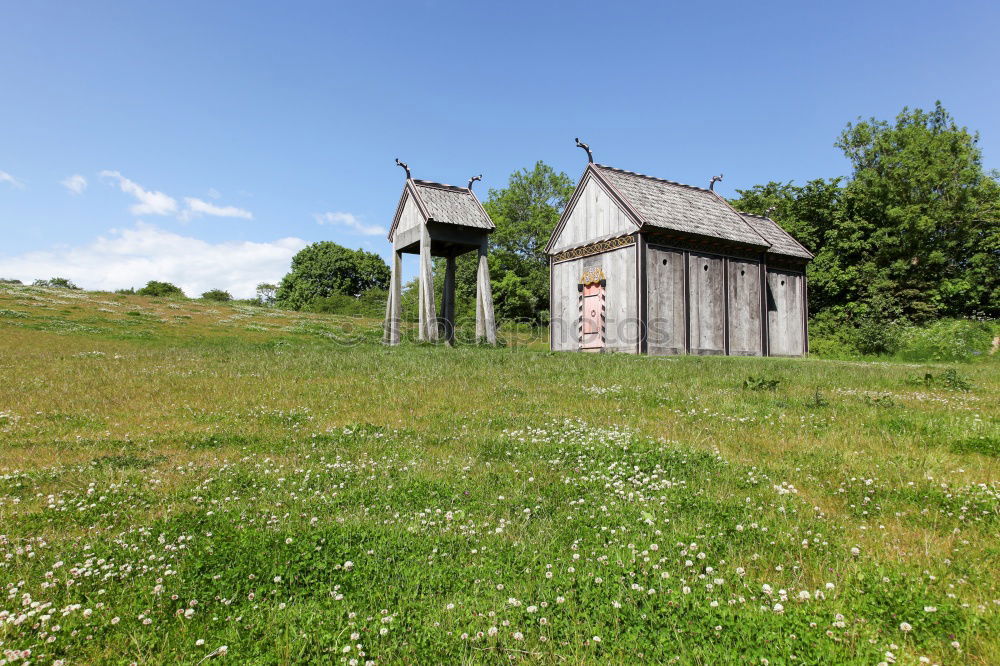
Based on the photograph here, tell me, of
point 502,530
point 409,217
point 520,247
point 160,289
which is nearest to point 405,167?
point 409,217

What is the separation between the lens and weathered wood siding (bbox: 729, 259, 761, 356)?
28.9 meters

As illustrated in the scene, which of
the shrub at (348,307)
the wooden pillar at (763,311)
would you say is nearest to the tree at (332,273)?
the shrub at (348,307)

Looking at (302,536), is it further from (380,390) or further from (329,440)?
(380,390)

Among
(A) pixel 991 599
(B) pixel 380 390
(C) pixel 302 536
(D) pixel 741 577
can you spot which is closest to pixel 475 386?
(B) pixel 380 390

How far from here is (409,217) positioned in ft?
90.7

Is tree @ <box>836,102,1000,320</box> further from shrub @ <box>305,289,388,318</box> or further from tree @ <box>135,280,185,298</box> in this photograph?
tree @ <box>135,280,185,298</box>

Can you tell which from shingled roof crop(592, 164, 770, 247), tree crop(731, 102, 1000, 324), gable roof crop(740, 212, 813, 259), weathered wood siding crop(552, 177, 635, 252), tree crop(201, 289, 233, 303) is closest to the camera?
shingled roof crop(592, 164, 770, 247)

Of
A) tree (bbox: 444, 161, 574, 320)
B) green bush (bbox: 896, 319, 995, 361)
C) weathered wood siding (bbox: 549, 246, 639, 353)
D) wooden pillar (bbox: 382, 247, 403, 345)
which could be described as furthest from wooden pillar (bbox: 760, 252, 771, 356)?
tree (bbox: 444, 161, 574, 320)

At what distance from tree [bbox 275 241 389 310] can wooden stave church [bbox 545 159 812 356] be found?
73797 mm

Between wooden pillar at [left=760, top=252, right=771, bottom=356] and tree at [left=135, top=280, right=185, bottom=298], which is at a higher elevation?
tree at [left=135, top=280, right=185, bottom=298]

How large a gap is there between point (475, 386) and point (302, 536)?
8.91 meters

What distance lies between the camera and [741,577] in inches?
190

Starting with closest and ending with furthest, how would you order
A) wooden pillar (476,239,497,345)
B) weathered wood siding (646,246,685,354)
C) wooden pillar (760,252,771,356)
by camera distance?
weathered wood siding (646,246,685,354) → wooden pillar (476,239,497,345) → wooden pillar (760,252,771,356)

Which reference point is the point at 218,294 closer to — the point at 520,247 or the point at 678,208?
the point at 520,247
